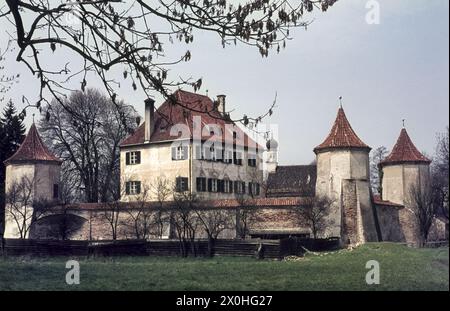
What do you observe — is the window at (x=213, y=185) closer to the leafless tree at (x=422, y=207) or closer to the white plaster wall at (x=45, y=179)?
the white plaster wall at (x=45, y=179)

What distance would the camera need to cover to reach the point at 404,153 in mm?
39969

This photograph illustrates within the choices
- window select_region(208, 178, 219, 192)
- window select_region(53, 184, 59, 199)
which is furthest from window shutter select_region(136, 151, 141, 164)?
window select_region(53, 184, 59, 199)

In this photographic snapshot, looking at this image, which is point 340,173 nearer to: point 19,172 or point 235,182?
point 235,182

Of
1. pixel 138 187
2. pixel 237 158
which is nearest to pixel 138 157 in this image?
pixel 138 187

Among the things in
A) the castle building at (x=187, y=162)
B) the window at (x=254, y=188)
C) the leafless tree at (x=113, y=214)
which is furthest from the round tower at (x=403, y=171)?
the leafless tree at (x=113, y=214)

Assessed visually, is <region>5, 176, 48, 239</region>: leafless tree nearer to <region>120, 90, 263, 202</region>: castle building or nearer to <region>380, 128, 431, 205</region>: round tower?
<region>120, 90, 263, 202</region>: castle building

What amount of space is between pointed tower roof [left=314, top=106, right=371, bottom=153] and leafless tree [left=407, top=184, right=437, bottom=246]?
417 cm

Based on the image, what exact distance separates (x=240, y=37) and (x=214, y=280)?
582cm

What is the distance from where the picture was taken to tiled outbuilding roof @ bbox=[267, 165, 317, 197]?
5325 cm

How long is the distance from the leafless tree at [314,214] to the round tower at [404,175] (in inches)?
268

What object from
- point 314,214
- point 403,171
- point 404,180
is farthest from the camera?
point 403,171

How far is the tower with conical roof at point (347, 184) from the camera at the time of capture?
34.9 meters

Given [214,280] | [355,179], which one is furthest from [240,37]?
[355,179]

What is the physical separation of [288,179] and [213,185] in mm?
13644
